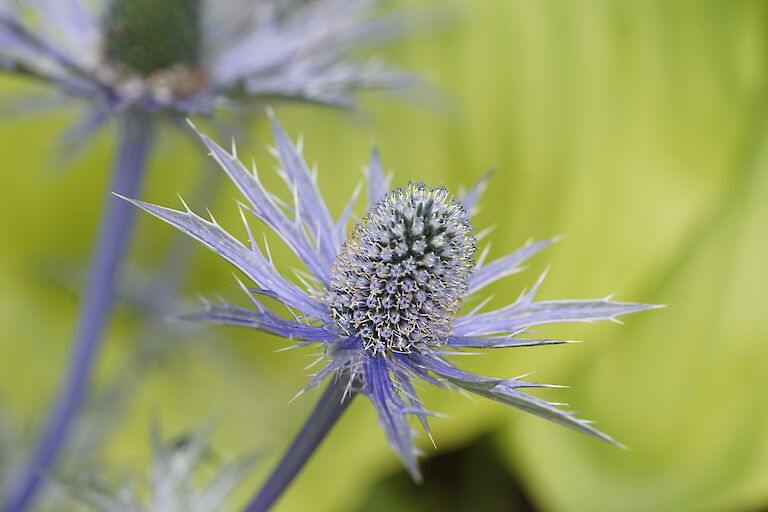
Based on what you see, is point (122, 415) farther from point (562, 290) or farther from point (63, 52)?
point (562, 290)

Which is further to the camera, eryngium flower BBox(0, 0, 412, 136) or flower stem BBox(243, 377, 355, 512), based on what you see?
eryngium flower BBox(0, 0, 412, 136)

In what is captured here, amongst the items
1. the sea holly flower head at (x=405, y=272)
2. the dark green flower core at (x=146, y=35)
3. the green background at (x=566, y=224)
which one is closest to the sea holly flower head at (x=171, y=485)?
the sea holly flower head at (x=405, y=272)

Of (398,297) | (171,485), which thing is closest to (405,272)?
(398,297)

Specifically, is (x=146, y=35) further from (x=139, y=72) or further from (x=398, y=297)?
(x=398, y=297)

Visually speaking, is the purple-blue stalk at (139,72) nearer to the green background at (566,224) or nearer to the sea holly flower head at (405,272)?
the sea holly flower head at (405,272)

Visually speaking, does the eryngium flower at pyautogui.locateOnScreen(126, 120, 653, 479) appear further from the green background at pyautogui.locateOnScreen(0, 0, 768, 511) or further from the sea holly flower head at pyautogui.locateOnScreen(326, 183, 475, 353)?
the green background at pyautogui.locateOnScreen(0, 0, 768, 511)

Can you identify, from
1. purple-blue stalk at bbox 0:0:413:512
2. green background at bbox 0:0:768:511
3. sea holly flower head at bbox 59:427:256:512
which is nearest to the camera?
sea holly flower head at bbox 59:427:256:512

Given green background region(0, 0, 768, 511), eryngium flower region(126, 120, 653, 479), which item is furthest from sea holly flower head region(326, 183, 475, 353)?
green background region(0, 0, 768, 511)
